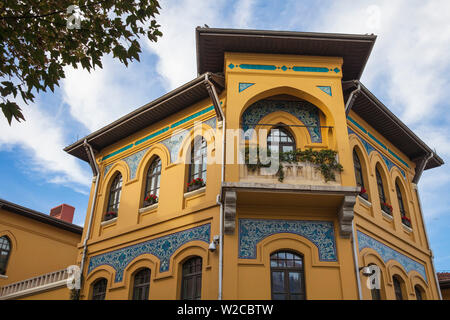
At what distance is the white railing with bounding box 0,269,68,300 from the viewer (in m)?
15.3

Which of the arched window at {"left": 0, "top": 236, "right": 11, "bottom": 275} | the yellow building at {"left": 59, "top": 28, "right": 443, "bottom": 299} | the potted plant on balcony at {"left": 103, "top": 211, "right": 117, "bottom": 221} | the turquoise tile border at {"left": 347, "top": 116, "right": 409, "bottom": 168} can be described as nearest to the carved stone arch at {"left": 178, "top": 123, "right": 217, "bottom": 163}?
the yellow building at {"left": 59, "top": 28, "right": 443, "bottom": 299}

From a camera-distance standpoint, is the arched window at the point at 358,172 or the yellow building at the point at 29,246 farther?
the yellow building at the point at 29,246

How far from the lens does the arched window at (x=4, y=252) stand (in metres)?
18.5

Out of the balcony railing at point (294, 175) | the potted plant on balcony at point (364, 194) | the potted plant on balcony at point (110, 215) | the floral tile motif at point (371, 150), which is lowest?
the balcony railing at point (294, 175)

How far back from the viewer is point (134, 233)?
13898mm

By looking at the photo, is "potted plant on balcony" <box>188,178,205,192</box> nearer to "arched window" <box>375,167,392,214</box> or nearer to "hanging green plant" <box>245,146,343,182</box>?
"hanging green plant" <box>245,146,343,182</box>

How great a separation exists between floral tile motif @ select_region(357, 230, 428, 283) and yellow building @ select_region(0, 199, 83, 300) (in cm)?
1111

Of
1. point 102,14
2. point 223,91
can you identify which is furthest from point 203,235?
point 102,14

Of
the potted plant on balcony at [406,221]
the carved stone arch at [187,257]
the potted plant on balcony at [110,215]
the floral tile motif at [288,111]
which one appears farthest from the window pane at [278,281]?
the potted plant on balcony at [110,215]

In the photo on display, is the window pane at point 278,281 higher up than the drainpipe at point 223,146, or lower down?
lower down

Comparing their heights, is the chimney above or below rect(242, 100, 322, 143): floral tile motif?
above

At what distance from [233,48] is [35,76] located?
6.67 meters

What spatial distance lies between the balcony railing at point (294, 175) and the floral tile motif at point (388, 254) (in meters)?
1.93

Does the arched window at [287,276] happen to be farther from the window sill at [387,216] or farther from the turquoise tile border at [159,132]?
the turquoise tile border at [159,132]
